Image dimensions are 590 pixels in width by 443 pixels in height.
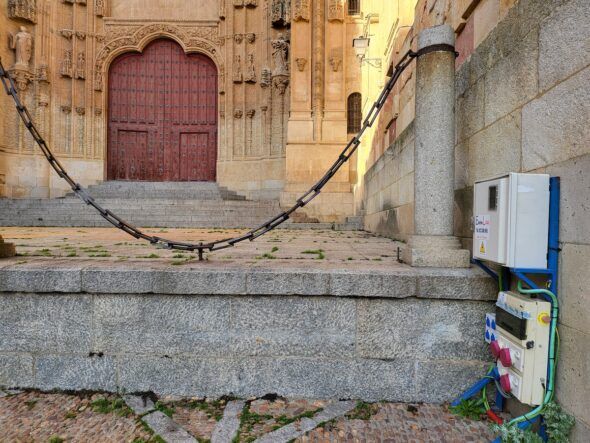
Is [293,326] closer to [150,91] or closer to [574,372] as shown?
[574,372]

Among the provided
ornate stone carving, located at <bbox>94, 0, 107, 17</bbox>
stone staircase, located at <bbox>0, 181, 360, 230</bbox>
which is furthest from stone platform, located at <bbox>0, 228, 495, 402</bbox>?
ornate stone carving, located at <bbox>94, 0, 107, 17</bbox>

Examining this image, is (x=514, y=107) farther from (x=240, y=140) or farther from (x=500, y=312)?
(x=240, y=140)

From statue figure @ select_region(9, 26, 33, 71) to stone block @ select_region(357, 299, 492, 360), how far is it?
17067 mm

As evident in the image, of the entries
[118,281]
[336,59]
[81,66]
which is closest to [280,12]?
[336,59]

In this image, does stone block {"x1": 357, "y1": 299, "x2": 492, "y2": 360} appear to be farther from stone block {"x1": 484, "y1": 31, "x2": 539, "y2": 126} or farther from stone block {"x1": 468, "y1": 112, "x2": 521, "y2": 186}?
stone block {"x1": 484, "y1": 31, "x2": 539, "y2": 126}

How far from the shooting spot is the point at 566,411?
79.3 inches

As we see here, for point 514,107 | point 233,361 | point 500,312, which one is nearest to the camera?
point 500,312

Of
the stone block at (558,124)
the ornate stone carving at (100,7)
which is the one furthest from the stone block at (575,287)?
the ornate stone carving at (100,7)

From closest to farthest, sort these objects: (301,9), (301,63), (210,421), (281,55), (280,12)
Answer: (210,421) → (301,9) → (301,63) → (280,12) → (281,55)

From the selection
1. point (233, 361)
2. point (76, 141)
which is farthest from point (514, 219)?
point (76, 141)

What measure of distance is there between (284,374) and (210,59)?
15547 mm

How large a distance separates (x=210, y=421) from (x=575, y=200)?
262cm

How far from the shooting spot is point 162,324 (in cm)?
275

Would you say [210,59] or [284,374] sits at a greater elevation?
[210,59]
